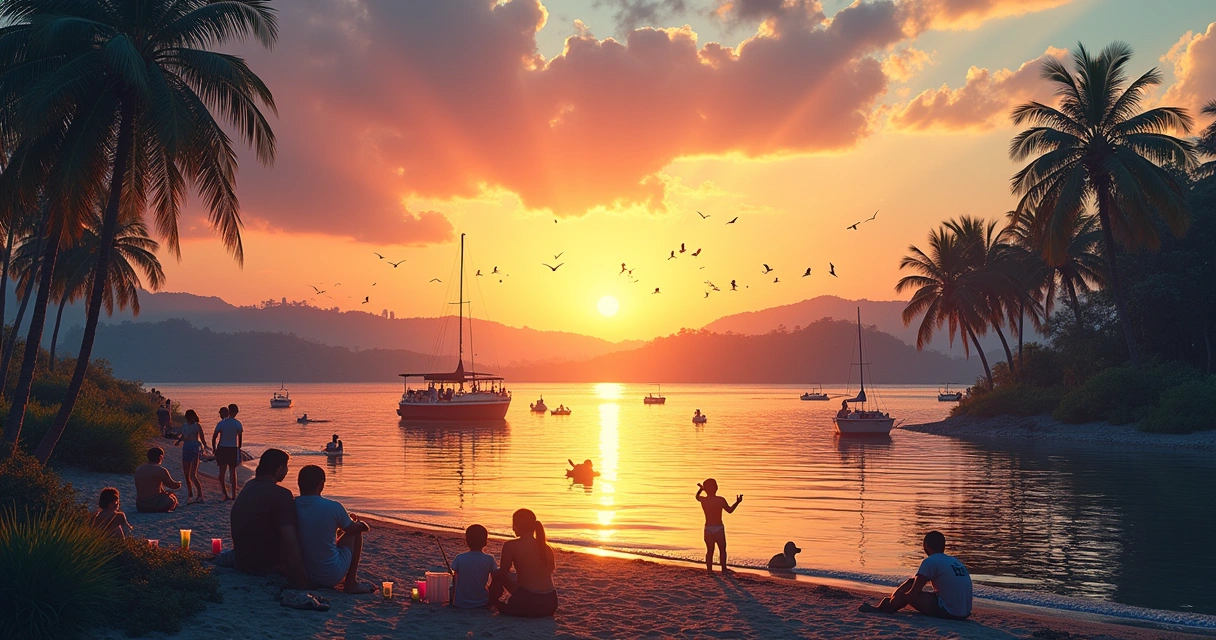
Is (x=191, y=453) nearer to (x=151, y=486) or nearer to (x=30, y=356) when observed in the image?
(x=151, y=486)

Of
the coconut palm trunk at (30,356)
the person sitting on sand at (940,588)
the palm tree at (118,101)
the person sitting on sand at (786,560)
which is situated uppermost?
the palm tree at (118,101)

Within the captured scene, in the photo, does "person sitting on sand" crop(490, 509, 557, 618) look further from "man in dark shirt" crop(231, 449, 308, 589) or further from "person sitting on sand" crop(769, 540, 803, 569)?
"person sitting on sand" crop(769, 540, 803, 569)

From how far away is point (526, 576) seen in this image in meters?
10.1

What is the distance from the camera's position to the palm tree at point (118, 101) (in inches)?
655

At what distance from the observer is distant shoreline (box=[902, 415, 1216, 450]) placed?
40.9 meters

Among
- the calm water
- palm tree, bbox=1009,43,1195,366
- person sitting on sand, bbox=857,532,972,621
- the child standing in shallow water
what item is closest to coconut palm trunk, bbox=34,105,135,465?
the calm water

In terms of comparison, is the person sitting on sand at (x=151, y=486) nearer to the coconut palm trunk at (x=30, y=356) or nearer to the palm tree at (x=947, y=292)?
the coconut palm trunk at (x=30, y=356)

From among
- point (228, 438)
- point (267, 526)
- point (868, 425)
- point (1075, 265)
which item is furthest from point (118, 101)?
point (1075, 265)

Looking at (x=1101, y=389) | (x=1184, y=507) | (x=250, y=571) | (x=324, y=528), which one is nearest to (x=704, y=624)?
(x=324, y=528)

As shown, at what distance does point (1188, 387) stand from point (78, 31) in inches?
1914

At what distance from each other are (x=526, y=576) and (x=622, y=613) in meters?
1.79

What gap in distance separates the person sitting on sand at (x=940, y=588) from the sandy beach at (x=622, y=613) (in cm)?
17

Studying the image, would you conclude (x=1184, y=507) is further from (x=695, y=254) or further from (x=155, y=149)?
(x=155, y=149)

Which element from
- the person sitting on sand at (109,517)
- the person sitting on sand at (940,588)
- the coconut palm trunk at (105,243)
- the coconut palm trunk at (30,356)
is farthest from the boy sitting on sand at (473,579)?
the coconut palm trunk at (105,243)
